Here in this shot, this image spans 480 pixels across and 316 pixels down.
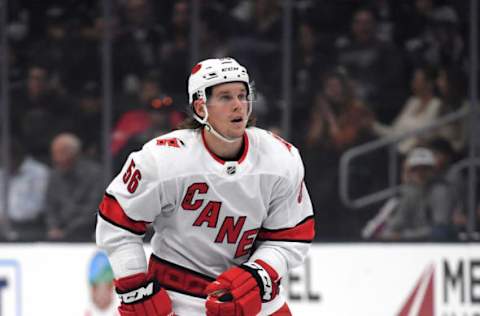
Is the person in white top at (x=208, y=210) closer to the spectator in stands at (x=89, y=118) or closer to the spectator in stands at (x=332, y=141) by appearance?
the spectator in stands at (x=332, y=141)

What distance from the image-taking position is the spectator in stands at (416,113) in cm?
567

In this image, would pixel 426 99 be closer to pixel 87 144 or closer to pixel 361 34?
pixel 361 34

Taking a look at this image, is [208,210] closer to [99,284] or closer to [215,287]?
[215,287]

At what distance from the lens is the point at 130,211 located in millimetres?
3217

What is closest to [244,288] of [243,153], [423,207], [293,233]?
[293,233]

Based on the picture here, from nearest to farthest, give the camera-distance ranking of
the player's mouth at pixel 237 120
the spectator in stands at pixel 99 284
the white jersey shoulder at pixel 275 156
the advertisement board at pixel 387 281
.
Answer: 1. the player's mouth at pixel 237 120
2. the white jersey shoulder at pixel 275 156
3. the advertisement board at pixel 387 281
4. the spectator in stands at pixel 99 284

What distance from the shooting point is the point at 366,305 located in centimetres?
533

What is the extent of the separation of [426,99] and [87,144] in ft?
5.78

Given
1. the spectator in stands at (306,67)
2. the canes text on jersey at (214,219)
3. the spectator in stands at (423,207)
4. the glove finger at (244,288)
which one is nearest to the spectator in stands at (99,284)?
the spectator in stands at (306,67)

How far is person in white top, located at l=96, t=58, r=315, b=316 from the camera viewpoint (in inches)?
127

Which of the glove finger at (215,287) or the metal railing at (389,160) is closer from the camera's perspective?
the glove finger at (215,287)

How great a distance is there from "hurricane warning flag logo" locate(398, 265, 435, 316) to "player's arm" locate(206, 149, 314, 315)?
1934 millimetres

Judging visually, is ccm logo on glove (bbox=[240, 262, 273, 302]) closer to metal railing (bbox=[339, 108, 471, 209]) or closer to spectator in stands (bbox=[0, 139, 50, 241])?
metal railing (bbox=[339, 108, 471, 209])

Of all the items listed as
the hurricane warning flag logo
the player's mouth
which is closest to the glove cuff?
the player's mouth
